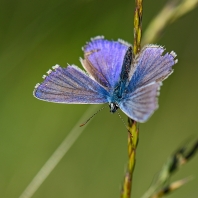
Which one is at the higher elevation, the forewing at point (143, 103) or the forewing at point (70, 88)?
the forewing at point (70, 88)

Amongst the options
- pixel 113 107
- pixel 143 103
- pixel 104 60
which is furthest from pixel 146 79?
pixel 104 60

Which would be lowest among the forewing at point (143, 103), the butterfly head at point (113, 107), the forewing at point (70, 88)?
the forewing at point (143, 103)

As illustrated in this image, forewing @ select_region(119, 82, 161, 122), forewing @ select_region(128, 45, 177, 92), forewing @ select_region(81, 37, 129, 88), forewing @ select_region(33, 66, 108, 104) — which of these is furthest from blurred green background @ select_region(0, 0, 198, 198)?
forewing @ select_region(119, 82, 161, 122)

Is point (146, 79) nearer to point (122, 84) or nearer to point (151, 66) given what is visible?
point (151, 66)

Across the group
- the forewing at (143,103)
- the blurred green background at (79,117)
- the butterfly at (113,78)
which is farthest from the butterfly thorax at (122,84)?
the blurred green background at (79,117)

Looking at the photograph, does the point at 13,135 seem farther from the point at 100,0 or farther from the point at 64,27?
the point at 100,0

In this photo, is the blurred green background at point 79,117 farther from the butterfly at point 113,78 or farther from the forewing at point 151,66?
the forewing at point 151,66

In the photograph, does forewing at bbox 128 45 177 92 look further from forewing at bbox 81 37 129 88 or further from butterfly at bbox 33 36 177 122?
forewing at bbox 81 37 129 88
